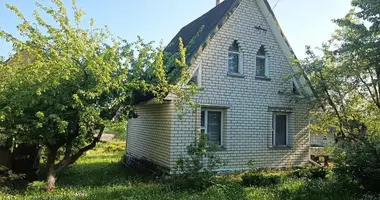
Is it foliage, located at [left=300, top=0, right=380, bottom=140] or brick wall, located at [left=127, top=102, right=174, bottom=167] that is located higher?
foliage, located at [left=300, top=0, right=380, bottom=140]

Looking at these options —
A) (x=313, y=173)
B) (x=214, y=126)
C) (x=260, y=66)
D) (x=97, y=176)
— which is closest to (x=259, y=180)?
(x=313, y=173)

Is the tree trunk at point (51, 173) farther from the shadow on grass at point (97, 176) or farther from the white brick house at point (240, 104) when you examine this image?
the white brick house at point (240, 104)

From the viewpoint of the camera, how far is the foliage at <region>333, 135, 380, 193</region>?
7.84 meters

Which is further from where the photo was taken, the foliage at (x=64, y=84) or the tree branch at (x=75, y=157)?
the tree branch at (x=75, y=157)

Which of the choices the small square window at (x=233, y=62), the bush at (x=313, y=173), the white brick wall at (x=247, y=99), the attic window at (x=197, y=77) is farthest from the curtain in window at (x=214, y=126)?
the bush at (x=313, y=173)

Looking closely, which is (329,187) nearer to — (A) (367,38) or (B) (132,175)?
(A) (367,38)

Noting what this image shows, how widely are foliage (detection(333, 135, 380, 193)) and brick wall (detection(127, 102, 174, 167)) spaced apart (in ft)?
17.3

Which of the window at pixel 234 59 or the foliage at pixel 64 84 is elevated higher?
the window at pixel 234 59

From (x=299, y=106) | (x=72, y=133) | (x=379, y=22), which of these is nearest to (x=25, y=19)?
(x=72, y=133)

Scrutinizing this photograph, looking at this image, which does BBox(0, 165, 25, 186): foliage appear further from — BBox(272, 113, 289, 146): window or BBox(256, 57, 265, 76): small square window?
BBox(272, 113, 289, 146): window

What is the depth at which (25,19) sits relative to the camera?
808 cm

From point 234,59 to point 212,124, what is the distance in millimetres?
2689

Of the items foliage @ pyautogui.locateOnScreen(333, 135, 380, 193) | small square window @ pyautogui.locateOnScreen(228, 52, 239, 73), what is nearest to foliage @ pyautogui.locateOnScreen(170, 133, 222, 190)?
foliage @ pyautogui.locateOnScreen(333, 135, 380, 193)

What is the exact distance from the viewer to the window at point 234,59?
1164 centimetres
